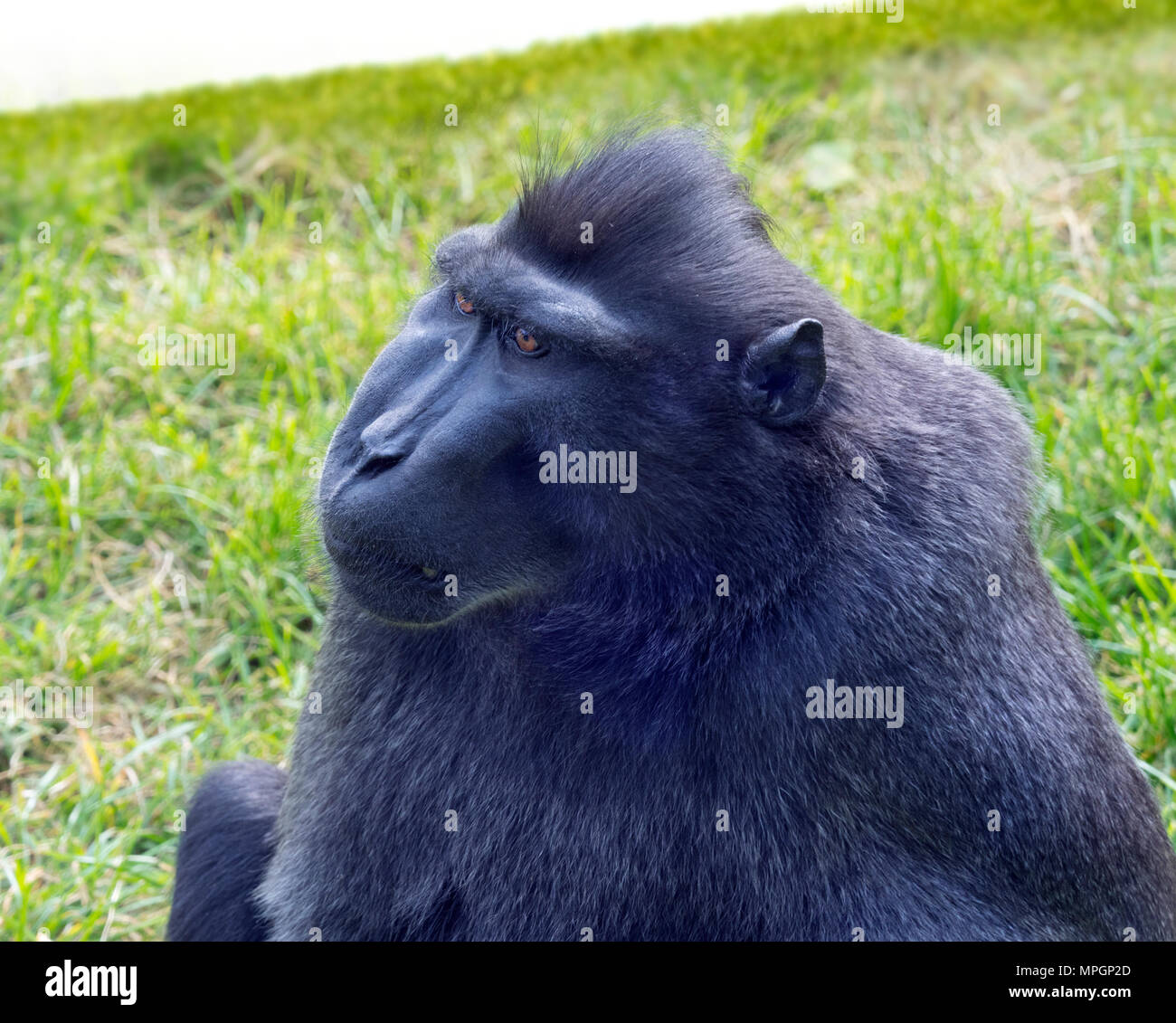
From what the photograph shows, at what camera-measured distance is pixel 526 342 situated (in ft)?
12.1

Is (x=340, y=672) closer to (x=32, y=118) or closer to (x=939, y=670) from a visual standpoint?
(x=939, y=670)

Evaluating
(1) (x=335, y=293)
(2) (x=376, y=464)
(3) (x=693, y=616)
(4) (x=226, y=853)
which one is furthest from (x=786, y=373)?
(1) (x=335, y=293)

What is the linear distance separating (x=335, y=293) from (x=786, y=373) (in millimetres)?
4566

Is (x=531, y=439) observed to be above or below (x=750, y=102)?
below

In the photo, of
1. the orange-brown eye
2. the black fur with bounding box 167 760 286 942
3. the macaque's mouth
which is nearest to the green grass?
the black fur with bounding box 167 760 286 942

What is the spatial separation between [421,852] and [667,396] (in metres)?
1.44

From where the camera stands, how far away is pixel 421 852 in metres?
3.94

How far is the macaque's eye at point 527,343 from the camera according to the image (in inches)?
144

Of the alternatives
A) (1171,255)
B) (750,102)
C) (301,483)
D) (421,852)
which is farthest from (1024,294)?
(421,852)

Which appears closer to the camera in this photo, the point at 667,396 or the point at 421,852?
the point at 667,396

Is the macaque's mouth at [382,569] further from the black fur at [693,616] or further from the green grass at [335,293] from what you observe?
the green grass at [335,293]

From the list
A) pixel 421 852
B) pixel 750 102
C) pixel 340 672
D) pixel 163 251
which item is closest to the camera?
pixel 421 852

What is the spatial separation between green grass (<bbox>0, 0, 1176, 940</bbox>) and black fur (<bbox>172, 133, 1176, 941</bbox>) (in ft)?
3.85

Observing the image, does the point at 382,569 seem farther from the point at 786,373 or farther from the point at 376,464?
the point at 786,373
